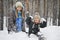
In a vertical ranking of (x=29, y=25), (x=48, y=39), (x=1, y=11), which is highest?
A: (x=1, y=11)

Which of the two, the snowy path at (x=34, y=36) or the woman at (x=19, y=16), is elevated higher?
the woman at (x=19, y=16)

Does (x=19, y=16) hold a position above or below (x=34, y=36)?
above

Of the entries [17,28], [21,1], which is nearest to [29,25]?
[17,28]

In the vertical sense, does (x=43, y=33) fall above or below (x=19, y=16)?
below

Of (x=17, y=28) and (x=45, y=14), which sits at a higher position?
(x=45, y=14)

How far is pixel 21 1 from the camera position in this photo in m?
1.66

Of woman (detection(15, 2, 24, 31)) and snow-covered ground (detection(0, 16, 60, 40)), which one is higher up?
woman (detection(15, 2, 24, 31))

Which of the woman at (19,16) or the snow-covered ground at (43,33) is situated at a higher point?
the woman at (19,16)

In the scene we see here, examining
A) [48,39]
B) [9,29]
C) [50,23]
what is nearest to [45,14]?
[50,23]

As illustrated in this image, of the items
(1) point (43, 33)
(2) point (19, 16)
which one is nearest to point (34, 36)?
(1) point (43, 33)

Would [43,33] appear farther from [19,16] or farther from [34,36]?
[19,16]

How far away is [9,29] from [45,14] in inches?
13.5

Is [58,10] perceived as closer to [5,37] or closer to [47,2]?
[47,2]

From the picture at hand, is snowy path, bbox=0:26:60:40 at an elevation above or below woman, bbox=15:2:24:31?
below
